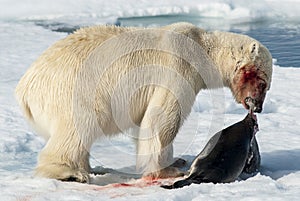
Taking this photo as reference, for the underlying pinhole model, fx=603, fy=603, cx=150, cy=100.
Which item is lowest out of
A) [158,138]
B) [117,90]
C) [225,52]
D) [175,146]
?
[175,146]

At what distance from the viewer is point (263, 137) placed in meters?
4.95

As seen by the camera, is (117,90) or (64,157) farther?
(117,90)

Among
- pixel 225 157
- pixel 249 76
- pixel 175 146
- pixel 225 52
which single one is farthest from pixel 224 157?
pixel 175 146

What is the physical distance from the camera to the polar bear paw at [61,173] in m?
3.60

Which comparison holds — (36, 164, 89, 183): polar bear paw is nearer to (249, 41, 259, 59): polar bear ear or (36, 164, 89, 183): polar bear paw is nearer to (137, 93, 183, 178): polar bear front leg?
(137, 93, 183, 178): polar bear front leg

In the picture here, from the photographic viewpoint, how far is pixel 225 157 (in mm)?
3666

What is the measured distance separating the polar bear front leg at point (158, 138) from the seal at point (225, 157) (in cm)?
22

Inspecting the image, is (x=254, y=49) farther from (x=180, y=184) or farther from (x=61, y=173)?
(x=61, y=173)

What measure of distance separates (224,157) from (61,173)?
3.24 feet

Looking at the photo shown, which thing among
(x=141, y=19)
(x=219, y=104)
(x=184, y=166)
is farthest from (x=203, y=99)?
(x=141, y=19)

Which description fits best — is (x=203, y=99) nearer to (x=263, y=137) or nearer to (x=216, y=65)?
(x=263, y=137)

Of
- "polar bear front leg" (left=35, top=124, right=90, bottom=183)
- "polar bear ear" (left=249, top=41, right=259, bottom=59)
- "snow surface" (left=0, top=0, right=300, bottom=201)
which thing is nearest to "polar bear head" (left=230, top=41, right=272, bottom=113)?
"polar bear ear" (left=249, top=41, right=259, bottom=59)

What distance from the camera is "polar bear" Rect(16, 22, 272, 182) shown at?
364cm

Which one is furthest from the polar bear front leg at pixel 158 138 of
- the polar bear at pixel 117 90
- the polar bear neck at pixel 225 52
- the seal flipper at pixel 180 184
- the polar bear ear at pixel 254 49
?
the polar bear ear at pixel 254 49
